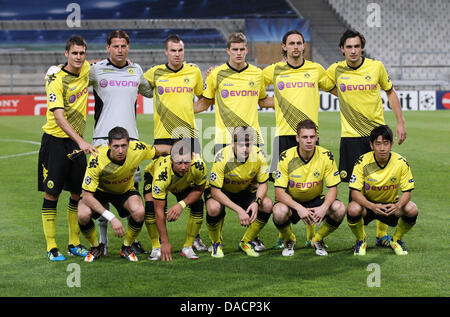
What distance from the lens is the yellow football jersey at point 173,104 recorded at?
6.63m

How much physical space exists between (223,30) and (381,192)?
29.4 meters

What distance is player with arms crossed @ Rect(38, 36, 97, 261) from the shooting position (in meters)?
6.08

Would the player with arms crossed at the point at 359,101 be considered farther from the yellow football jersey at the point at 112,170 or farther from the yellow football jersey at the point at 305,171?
the yellow football jersey at the point at 112,170

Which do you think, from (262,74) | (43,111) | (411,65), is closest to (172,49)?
(262,74)

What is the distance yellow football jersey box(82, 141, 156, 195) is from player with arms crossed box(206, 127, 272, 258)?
70cm

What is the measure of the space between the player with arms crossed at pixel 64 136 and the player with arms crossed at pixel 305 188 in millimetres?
1813

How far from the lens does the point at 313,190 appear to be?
6.27m

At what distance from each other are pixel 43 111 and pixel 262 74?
19802 millimetres

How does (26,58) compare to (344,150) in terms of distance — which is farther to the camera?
(26,58)

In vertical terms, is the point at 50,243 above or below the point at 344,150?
below

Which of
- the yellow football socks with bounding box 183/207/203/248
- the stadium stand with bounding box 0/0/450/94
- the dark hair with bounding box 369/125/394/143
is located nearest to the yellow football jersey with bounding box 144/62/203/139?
the yellow football socks with bounding box 183/207/203/248

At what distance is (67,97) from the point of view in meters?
6.18

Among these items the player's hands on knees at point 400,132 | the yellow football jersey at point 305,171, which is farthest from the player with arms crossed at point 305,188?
the player's hands on knees at point 400,132

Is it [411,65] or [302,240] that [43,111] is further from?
[302,240]
